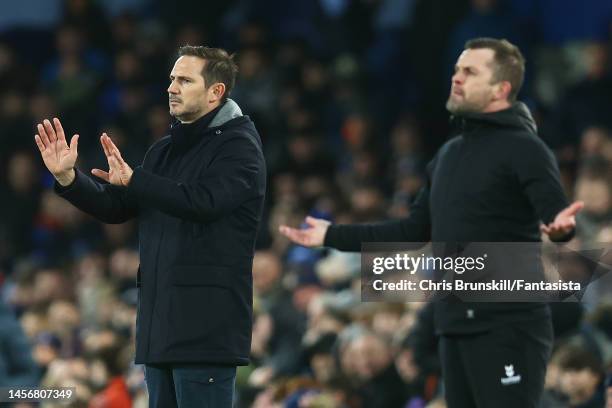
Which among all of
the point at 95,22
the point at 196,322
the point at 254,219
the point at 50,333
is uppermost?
the point at 95,22

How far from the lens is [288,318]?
896 centimetres

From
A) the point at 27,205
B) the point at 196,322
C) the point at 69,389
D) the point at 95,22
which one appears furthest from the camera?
the point at 95,22

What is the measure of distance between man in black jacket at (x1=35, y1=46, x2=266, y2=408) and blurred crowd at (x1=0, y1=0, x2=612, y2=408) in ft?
6.96

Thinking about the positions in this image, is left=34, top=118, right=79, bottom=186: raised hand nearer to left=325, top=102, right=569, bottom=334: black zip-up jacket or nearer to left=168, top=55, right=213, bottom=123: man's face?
left=168, top=55, right=213, bottom=123: man's face

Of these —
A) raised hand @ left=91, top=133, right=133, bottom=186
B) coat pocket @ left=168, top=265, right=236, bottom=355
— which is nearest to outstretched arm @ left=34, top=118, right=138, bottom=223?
raised hand @ left=91, top=133, right=133, bottom=186

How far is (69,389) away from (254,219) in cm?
258

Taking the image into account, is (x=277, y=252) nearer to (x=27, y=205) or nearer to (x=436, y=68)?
(x=436, y=68)

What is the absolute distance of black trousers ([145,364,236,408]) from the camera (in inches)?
193

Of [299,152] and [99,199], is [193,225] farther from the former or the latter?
[299,152]

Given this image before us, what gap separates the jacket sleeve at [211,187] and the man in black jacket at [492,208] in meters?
0.90

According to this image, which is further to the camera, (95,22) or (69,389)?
(95,22)

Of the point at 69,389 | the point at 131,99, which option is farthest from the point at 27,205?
the point at 69,389

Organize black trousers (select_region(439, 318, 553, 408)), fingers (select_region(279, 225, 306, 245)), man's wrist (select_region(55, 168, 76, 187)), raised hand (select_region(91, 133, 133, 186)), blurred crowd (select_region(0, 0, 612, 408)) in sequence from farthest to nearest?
blurred crowd (select_region(0, 0, 612, 408)) < fingers (select_region(279, 225, 306, 245)) < black trousers (select_region(439, 318, 553, 408)) < man's wrist (select_region(55, 168, 76, 187)) < raised hand (select_region(91, 133, 133, 186))

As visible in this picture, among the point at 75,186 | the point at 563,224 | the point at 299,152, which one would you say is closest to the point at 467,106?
the point at 563,224
